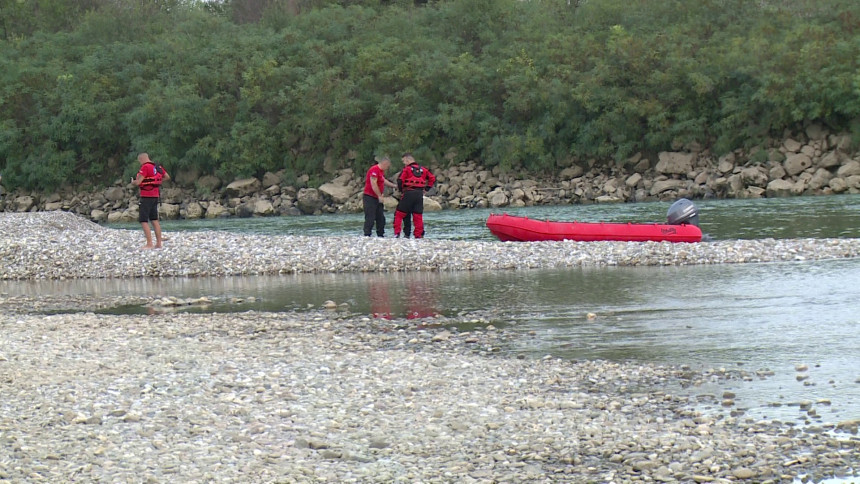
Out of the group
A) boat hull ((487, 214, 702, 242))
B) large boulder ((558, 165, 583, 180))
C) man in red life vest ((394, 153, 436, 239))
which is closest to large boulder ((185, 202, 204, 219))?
large boulder ((558, 165, 583, 180))

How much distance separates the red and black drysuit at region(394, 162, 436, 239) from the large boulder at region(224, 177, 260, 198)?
2511cm

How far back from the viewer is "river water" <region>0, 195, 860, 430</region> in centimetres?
827

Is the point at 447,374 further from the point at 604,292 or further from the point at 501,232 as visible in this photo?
the point at 501,232

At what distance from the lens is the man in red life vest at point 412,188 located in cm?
2022

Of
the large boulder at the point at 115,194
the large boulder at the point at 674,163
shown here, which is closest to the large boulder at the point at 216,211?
the large boulder at the point at 115,194

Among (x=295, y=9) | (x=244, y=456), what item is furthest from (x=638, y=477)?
(x=295, y=9)

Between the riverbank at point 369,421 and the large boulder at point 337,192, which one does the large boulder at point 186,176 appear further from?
the riverbank at point 369,421

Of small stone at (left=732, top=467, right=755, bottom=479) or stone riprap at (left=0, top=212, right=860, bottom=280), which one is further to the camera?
stone riprap at (left=0, top=212, right=860, bottom=280)

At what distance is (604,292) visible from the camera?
1392cm

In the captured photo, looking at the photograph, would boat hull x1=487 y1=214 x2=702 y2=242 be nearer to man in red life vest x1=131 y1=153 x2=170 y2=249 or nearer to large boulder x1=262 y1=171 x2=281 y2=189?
man in red life vest x1=131 y1=153 x2=170 y2=249

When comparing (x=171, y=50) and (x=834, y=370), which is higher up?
(x=171, y=50)

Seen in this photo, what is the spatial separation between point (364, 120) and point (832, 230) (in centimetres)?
2741

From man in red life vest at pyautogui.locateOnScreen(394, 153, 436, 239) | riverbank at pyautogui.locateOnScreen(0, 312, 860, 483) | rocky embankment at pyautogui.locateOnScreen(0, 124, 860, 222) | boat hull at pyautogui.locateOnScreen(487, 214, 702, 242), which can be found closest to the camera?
riverbank at pyautogui.locateOnScreen(0, 312, 860, 483)

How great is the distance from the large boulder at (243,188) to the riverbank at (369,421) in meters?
35.1
